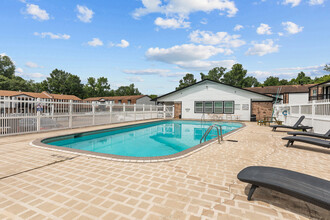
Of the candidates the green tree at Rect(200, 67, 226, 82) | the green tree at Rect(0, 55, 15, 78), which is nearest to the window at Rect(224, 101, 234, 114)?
the green tree at Rect(200, 67, 226, 82)

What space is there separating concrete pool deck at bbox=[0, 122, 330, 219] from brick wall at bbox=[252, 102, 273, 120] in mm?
14573

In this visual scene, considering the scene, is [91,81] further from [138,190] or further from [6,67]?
[138,190]

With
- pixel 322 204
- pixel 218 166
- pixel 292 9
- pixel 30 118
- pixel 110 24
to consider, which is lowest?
pixel 218 166

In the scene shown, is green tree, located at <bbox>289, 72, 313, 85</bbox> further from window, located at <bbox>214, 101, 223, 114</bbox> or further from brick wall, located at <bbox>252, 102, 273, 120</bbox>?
window, located at <bbox>214, 101, 223, 114</bbox>

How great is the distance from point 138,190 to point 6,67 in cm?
7859

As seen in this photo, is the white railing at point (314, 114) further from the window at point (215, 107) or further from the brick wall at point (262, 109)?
the window at point (215, 107)

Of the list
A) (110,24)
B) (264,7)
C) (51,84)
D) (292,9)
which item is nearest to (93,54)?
(110,24)

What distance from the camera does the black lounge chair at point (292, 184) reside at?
6.71 ft

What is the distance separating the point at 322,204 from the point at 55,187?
12.8 feet

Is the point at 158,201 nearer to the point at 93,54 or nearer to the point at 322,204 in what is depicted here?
the point at 322,204

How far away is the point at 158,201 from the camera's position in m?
2.41

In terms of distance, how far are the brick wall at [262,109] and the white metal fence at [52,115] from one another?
529 inches

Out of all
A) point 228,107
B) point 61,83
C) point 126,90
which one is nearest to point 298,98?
point 228,107

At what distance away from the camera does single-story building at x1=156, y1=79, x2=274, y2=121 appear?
17.8 m
